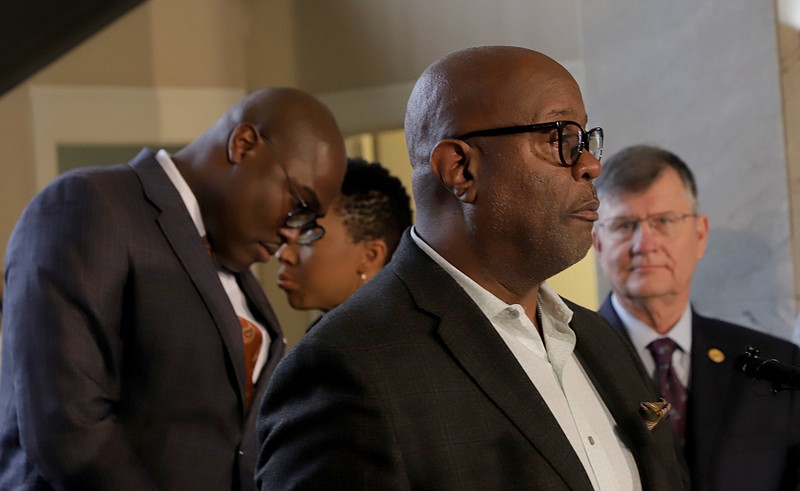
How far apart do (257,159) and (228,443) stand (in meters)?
Result: 0.71

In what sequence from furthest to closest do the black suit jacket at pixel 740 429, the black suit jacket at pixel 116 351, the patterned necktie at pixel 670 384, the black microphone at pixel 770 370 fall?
the patterned necktie at pixel 670 384 → the black suit jacket at pixel 740 429 → the black suit jacket at pixel 116 351 → the black microphone at pixel 770 370

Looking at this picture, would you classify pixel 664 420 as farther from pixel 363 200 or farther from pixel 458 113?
pixel 363 200

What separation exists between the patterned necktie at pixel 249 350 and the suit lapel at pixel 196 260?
71 millimetres

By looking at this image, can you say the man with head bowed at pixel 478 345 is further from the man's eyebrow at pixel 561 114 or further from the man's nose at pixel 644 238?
the man's nose at pixel 644 238

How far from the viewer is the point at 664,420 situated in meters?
1.84

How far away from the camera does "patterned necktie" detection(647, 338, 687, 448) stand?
2.61m

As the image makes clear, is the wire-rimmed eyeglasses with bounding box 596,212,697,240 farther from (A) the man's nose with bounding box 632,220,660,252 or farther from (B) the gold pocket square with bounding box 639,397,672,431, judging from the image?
(B) the gold pocket square with bounding box 639,397,672,431

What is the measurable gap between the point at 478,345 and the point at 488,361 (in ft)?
0.09

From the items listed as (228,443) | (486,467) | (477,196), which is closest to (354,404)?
(486,467)

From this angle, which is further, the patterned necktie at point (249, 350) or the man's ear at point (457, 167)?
the patterned necktie at point (249, 350)

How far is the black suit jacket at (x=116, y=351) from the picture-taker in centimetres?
234

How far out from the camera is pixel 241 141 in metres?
2.78

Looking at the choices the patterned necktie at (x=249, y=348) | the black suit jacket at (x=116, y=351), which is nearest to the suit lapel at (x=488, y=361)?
the black suit jacket at (x=116, y=351)

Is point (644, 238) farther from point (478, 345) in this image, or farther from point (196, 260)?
point (478, 345)
